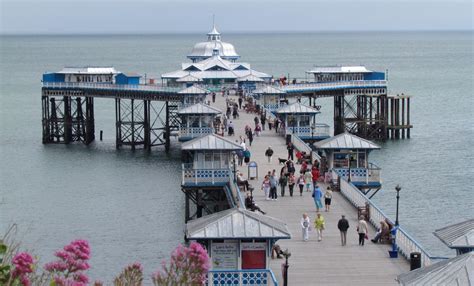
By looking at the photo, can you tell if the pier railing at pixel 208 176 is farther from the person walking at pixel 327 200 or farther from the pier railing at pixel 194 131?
the pier railing at pixel 194 131

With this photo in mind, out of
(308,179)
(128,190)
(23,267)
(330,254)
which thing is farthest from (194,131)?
(23,267)

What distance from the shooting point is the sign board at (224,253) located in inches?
880

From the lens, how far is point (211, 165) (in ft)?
131

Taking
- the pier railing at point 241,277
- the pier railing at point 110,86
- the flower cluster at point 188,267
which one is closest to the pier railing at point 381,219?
the pier railing at point 241,277

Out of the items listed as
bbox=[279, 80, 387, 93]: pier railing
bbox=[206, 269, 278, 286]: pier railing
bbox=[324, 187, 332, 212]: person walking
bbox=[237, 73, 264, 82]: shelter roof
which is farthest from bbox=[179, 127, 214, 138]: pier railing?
bbox=[206, 269, 278, 286]: pier railing

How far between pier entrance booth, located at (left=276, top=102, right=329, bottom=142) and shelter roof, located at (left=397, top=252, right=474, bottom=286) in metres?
35.6

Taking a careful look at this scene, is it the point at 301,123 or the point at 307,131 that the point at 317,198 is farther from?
the point at 301,123

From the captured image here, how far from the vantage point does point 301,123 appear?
54.1 metres

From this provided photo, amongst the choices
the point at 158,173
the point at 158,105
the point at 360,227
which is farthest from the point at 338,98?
the point at 360,227

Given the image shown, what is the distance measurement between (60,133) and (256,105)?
17465mm

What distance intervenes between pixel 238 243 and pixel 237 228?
0.42 m

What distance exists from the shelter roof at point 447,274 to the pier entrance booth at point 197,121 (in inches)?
1458

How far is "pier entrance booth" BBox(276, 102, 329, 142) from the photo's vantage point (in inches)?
2076

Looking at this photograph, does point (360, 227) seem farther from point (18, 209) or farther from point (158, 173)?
point (158, 173)
